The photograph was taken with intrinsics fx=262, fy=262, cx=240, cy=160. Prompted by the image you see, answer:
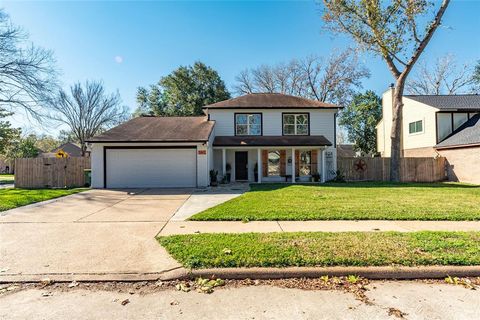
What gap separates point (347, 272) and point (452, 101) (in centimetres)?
2259

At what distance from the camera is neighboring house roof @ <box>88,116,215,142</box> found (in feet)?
46.2

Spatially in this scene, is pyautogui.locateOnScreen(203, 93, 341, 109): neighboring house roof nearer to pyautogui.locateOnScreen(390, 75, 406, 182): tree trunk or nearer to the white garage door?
pyautogui.locateOnScreen(390, 75, 406, 182): tree trunk

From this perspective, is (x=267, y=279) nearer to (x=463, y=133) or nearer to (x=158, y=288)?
(x=158, y=288)

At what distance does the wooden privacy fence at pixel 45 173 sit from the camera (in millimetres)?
15719

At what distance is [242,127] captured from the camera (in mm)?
17516

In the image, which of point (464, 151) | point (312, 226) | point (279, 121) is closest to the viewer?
point (312, 226)

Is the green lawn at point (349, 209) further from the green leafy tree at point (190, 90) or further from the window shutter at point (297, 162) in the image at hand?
the green leafy tree at point (190, 90)

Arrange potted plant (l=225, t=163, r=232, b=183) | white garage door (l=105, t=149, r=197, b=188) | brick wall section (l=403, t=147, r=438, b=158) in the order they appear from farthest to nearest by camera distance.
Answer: brick wall section (l=403, t=147, r=438, b=158), potted plant (l=225, t=163, r=232, b=183), white garage door (l=105, t=149, r=197, b=188)

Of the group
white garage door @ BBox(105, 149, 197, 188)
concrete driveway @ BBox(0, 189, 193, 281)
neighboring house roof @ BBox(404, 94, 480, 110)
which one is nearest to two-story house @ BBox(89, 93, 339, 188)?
white garage door @ BBox(105, 149, 197, 188)

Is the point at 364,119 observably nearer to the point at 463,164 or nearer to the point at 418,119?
the point at 418,119

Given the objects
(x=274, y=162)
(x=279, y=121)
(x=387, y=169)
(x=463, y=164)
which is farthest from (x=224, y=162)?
(x=463, y=164)

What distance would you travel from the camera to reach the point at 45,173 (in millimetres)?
15727

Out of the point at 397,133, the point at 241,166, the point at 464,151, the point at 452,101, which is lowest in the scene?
the point at 241,166

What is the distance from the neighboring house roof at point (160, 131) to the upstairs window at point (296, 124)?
4873mm
